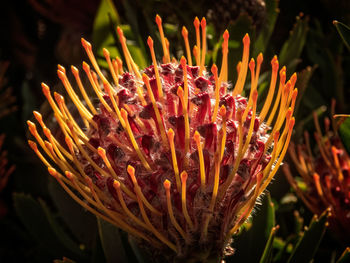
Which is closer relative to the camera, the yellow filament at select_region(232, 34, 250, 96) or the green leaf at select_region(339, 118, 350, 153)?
the yellow filament at select_region(232, 34, 250, 96)

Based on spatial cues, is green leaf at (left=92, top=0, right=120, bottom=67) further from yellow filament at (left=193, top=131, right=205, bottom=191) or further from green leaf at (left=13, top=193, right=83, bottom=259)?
yellow filament at (left=193, top=131, right=205, bottom=191)

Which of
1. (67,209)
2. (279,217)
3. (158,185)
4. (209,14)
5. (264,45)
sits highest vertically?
(209,14)

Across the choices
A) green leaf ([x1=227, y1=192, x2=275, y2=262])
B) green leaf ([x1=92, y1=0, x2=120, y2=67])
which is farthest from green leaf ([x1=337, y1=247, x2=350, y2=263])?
green leaf ([x1=92, y1=0, x2=120, y2=67])

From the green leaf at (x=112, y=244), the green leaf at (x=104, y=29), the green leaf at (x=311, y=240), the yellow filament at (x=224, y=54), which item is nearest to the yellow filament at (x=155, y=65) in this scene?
the yellow filament at (x=224, y=54)

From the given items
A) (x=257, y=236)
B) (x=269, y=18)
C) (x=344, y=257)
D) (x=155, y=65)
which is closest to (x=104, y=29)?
(x=269, y=18)

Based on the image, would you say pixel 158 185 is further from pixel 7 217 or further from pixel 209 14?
pixel 7 217

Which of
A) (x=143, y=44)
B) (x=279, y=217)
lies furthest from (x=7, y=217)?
(x=279, y=217)

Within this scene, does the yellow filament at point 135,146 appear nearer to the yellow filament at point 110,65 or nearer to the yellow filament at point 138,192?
the yellow filament at point 138,192
